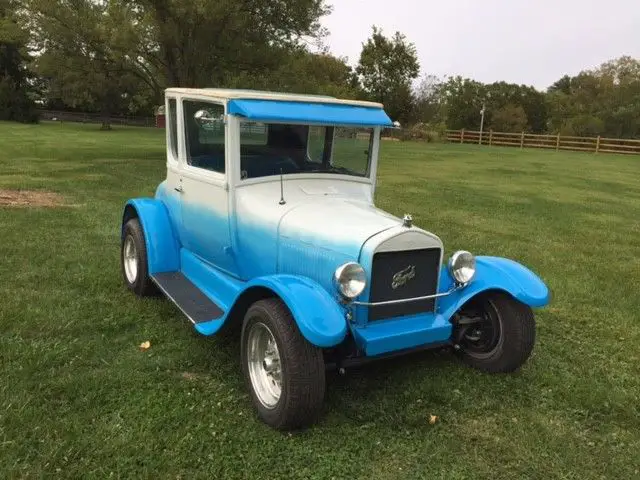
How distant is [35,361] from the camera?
4000 millimetres

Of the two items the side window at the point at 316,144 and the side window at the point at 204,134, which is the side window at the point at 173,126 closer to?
the side window at the point at 204,134

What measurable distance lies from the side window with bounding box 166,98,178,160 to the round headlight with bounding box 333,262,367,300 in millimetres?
2558

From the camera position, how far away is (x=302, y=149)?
459cm

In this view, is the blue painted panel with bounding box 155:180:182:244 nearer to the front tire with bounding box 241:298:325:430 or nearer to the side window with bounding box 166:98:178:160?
the side window with bounding box 166:98:178:160

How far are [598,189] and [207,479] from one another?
17.1 meters

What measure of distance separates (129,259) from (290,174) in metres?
2.30

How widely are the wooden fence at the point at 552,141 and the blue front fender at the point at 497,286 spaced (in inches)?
1563

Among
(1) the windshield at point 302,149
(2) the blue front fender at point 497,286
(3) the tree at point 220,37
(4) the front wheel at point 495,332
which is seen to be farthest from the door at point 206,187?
(3) the tree at point 220,37

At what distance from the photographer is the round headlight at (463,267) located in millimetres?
3963

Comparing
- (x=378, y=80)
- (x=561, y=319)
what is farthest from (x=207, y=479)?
(x=378, y=80)

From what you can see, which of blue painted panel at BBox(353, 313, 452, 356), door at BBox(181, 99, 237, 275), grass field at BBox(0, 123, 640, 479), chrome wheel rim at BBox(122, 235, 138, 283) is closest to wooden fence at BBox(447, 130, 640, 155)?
grass field at BBox(0, 123, 640, 479)

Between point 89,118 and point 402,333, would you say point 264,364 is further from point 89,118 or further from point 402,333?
point 89,118

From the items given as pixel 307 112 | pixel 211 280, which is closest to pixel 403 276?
pixel 307 112

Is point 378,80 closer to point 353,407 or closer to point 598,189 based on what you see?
point 598,189
